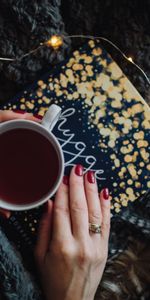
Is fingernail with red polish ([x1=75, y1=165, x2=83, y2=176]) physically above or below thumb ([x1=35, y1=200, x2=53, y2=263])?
above

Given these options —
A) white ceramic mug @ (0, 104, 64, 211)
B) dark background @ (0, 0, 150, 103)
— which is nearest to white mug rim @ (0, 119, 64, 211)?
white ceramic mug @ (0, 104, 64, 211)

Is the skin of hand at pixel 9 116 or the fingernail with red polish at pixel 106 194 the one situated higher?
the skin of hand at pixel 9 116

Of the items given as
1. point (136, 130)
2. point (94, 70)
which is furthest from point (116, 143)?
point (94, 70)

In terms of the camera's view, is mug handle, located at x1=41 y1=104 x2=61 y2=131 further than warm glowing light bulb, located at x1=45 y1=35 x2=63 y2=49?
No

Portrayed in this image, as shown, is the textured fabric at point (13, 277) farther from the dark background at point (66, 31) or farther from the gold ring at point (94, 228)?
the dark background at point (66, 31)

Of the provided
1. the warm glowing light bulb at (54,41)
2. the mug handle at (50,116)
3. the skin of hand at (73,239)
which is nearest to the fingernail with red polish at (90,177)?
the skin of hand at (73,239)

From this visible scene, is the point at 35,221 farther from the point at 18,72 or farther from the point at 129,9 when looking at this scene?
the point at 129,9

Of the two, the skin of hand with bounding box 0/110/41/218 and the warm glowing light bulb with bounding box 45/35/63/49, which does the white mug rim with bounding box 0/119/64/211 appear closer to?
the skin of hand with bounding box 0/110/41/218

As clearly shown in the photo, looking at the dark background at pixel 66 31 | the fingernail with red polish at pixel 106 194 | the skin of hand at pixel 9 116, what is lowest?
the fingernail with red polish at pixel 106 194
